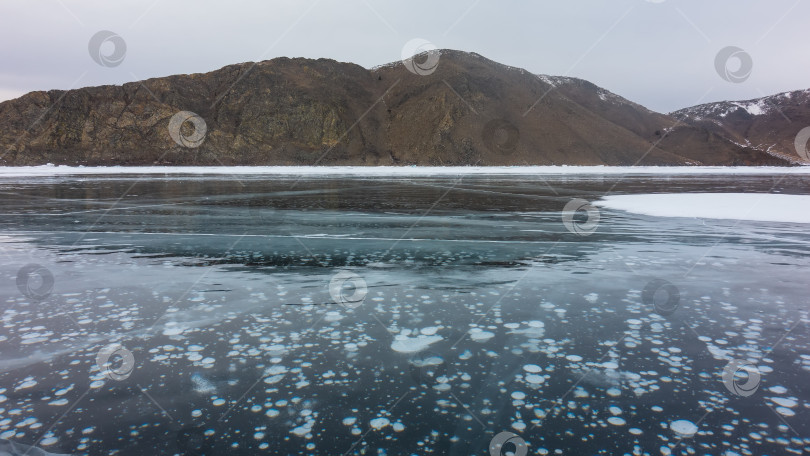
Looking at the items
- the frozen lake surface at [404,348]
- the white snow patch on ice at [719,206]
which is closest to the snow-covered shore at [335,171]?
the white snow patch on ice at [719,206]

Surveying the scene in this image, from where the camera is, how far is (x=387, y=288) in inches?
270

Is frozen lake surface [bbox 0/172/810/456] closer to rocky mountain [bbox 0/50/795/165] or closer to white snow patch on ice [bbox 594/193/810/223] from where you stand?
white snow patch on ice [bbox 594/193/810/223]

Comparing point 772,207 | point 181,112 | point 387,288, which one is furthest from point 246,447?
point 181,112

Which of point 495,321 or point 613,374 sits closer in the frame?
point 613,374

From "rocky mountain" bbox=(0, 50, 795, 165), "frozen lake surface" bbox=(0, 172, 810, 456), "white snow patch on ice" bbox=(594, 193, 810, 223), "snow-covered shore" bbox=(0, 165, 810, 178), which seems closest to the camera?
"frozen lake surface" bbox=(0, 172, 810, 456)

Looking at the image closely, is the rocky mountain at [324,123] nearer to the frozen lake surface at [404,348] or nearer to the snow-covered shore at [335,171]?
the snow-covered shore at [335,171]

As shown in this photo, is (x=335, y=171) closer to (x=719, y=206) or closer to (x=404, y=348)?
(x=719, y=206)

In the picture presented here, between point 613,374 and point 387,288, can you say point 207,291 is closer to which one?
point 387,288

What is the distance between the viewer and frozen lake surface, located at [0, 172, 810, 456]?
314cm

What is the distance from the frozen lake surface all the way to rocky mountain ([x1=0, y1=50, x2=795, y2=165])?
8697cm

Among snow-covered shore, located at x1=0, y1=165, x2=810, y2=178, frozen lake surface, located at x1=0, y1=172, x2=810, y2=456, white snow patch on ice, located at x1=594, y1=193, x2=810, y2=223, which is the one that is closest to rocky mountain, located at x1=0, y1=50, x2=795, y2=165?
snow-covered shore, located at x1=0, y1=165, x2=810, y2=178

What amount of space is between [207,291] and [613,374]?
5087 mm

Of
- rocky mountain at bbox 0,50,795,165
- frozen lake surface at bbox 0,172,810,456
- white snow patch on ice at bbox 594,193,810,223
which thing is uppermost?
rocky mountain at bbox 0,50,795,165

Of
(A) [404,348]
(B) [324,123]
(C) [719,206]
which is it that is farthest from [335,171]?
(A) [404,348]
